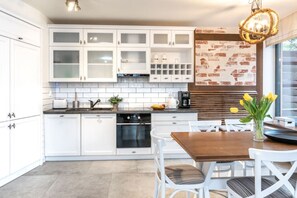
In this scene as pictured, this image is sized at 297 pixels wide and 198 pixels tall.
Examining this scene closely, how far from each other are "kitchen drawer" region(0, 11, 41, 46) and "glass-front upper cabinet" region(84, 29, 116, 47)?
835 mm

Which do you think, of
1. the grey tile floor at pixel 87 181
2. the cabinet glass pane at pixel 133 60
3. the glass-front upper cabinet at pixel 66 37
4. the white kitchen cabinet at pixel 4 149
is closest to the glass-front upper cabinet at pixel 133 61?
the cabinet glass pane at pixel 133 60

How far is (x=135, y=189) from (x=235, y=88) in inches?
119

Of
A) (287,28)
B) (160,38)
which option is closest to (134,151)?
(160,38)

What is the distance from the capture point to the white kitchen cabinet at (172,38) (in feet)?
15.3

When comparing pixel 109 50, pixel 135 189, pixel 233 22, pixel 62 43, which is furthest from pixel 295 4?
pixel 62 43

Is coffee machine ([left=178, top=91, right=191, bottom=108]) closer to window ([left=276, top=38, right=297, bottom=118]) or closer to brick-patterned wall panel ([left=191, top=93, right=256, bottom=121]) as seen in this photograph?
brick-patterned wall panel ([left=191, top=93, right=256, bottom=121])

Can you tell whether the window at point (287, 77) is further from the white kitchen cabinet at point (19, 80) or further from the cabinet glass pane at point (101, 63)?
the white kitchen cabinet at point (19, 80)

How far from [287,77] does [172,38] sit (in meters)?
2.36

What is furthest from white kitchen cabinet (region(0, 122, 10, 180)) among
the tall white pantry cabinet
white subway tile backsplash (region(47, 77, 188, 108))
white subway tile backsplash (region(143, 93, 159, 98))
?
white subway tile backsplash (region(143, 93, 159, 98))

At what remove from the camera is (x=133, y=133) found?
442 cm

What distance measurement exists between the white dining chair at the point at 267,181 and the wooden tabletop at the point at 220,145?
21 centimetres

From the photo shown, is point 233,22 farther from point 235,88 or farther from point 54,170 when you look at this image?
point 54,170

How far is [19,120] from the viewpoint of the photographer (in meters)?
3.58

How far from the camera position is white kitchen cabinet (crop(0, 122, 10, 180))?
3.22 metres
